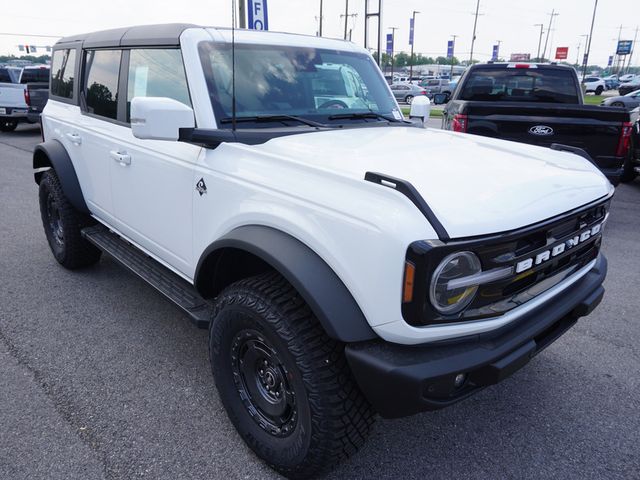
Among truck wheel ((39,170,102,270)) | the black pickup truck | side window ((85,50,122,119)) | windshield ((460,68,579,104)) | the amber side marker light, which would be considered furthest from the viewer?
windshield ((460,68,579,104))

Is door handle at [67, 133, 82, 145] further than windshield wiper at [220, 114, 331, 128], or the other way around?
door handle at [67, 133, 82, 145]

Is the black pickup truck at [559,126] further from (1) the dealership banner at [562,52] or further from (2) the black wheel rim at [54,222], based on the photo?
(1) the dealership banner at [562,52]

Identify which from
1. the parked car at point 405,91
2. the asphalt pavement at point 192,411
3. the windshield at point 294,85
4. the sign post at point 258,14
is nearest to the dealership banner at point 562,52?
the parked car at point 405,91

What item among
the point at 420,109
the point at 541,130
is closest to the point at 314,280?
the point at 420,109

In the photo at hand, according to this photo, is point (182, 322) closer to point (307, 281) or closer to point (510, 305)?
point (307, 281)

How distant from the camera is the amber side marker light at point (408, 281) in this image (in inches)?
65.6

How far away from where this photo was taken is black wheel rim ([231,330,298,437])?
7.00 ft

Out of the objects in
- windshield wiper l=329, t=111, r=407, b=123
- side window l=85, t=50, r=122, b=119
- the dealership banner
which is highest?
the dealership banner

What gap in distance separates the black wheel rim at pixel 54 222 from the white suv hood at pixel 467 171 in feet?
9.70

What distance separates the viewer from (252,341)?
2236 mm

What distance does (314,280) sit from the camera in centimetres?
185

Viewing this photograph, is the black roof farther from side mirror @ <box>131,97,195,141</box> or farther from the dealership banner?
the dealership banner

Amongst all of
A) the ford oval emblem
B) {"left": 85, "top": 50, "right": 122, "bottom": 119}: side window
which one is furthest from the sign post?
{"left": 85, "top": 50, "right": 122, "bottom": 119}: side window

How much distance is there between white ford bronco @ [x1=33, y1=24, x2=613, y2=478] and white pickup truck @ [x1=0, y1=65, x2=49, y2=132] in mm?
12230
